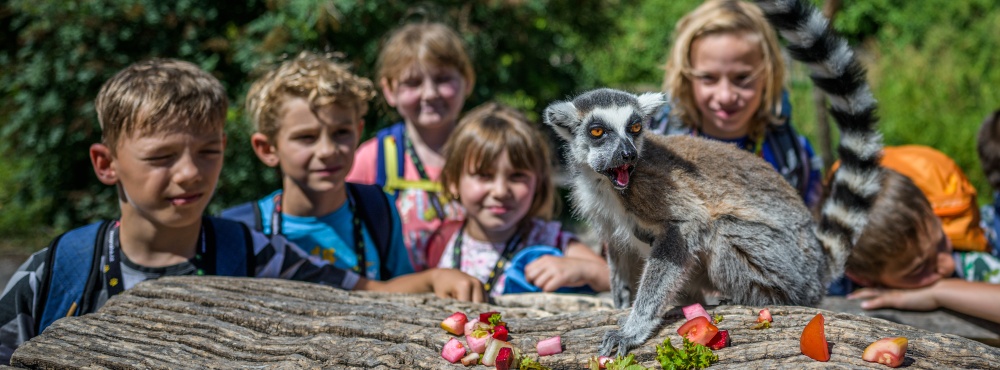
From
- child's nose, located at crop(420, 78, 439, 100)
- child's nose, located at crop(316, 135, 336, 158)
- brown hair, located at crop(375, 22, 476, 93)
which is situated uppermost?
brown hair, located at crop(375, 22, 476, 93)

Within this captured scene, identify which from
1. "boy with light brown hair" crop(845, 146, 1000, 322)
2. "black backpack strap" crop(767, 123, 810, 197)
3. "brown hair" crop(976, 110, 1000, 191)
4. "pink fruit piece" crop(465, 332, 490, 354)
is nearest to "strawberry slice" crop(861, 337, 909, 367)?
"pink fruit piece" crop(465, 332, 490, 354)

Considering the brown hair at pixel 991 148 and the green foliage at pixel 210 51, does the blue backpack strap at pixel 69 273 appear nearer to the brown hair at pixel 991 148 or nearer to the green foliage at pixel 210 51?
the green foliage at pixel 210 51

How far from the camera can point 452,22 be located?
595 centimetres

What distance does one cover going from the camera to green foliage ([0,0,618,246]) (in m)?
5.63

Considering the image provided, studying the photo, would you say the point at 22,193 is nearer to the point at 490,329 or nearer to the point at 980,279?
the point at 490,329

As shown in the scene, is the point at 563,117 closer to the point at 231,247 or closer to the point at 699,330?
the point at 699,330

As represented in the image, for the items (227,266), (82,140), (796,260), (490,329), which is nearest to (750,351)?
(796,260)

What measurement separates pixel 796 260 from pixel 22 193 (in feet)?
22.7

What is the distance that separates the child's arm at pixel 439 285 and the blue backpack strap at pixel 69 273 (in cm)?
107

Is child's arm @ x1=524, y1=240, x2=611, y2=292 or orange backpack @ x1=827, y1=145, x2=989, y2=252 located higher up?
orange backpack @ x1=827, y1=145, x2=989, y2=252

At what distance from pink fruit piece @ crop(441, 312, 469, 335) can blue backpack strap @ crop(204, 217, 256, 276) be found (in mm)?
1096

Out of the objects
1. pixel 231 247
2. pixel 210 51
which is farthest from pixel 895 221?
pixel 210 51

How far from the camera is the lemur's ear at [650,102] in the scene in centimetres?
264

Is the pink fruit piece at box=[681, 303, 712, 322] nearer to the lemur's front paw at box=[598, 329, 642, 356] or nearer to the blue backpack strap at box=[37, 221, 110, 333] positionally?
the lemur's front paw at box=[598, 329, 642, 356]
